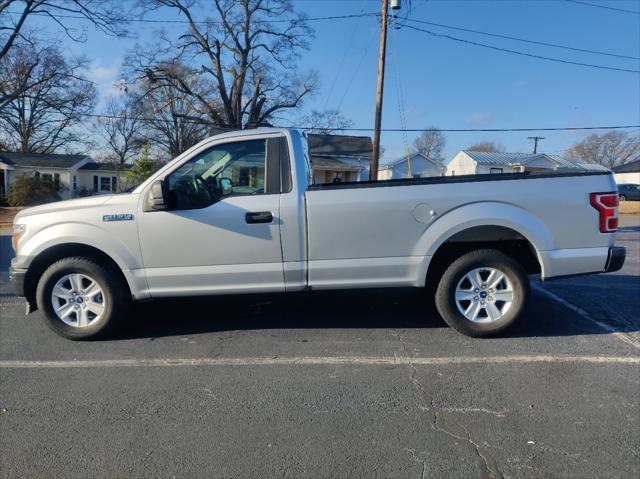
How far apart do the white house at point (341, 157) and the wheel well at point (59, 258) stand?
27.3 metres

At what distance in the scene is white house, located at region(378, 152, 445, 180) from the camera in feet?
133

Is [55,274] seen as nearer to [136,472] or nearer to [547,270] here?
[136,472]

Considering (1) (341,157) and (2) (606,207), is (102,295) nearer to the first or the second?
(2) (606,207)

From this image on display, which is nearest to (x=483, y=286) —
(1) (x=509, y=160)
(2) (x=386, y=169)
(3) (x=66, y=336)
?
(3) (x=66, y=336)

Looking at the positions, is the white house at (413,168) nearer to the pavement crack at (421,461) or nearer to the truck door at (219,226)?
the truck door at (219,226)

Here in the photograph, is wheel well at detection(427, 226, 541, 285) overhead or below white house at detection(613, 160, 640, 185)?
below

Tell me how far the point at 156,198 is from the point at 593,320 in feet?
15.9

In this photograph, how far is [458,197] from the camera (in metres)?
4.07

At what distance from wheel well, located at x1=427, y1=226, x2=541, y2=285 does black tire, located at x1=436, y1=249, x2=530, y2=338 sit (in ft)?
0.42

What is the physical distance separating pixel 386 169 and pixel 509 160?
1531 cm

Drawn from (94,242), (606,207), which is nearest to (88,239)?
(94,242)

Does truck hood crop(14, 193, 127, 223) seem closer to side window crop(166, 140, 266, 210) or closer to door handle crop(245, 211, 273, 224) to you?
side window crop(166, 140, 266, 210)

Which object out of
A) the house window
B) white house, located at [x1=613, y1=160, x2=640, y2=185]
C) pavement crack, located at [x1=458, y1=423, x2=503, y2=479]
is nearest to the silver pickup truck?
pavement crack, located at [x1=458, y1=423, x2=503, y2=479]

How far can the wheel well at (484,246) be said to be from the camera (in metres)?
4.17
